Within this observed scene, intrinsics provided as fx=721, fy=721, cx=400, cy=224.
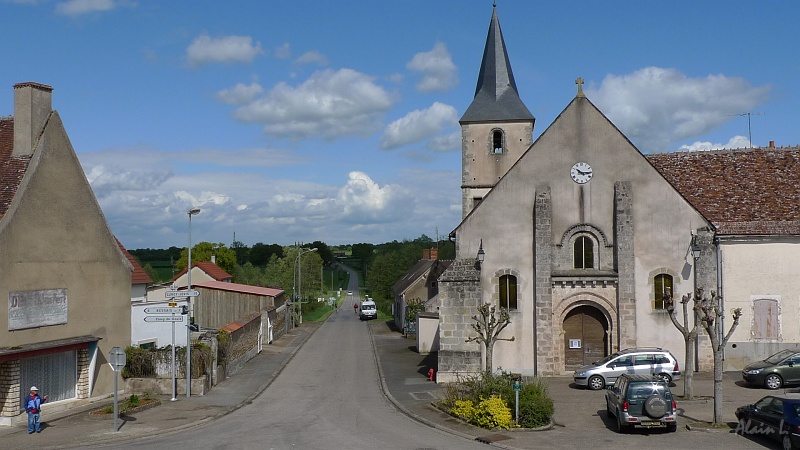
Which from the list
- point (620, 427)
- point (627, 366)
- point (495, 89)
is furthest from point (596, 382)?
point (495, 89)

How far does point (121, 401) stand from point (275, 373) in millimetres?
10111

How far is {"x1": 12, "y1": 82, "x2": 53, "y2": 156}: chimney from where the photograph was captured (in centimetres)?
2538

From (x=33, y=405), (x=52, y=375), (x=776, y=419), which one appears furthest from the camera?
(x=52, y=375)

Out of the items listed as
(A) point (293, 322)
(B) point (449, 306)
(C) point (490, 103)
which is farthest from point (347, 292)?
(B) point (449, 306)

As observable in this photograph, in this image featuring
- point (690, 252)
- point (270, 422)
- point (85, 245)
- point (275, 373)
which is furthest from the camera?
point (275, 373)

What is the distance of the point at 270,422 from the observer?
22469 mm

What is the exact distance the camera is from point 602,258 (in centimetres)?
3003

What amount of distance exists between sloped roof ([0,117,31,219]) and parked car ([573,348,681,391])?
2084 centimetres

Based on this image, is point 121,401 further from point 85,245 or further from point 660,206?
point 660,206

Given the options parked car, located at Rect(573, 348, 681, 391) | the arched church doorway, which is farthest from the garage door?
the arched church doorway

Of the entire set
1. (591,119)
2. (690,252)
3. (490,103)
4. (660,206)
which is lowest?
(690,252)

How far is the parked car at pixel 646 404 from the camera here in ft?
62.2

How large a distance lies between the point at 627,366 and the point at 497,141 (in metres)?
20.4

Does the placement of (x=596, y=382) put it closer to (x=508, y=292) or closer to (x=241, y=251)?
(x=508, y=292)
